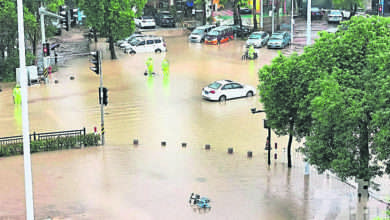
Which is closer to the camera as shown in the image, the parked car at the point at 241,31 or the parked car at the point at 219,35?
the parked car at the point at 219,35

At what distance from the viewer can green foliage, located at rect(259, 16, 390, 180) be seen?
63.0ft

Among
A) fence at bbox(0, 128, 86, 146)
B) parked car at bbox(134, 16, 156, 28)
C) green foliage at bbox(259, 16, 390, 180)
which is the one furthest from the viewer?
parked car at bbox(134, 16, 156, 28)

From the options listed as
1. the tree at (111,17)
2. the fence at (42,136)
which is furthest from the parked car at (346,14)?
the fence at (42,136)

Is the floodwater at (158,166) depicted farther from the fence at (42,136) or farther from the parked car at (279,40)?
the parked car at (279,40)

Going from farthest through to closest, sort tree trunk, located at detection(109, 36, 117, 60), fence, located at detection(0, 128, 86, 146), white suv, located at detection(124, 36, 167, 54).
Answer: white suv, located at detection(124, 36, 167, 54), tree trunk, located at detection(109, 36, 117, 60), fence, located at detection(0, 128, 86, 146)

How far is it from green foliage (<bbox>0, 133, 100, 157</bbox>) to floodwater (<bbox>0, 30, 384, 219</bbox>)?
17.7 inches

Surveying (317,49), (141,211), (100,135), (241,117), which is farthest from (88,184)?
(241,117)

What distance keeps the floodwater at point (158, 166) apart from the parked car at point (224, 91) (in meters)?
0.41

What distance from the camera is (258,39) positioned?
183 feet

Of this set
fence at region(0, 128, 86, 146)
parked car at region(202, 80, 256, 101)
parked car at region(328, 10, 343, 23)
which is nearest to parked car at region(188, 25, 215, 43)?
parked car at region(328, 10, 343, 23)

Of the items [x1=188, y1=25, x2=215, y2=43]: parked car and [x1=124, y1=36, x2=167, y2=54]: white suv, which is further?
[x1=188, y1=25, x2=215, y2=43]: parked car

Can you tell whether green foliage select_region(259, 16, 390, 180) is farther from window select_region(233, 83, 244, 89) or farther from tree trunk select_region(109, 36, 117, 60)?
tree trunk select_region(109, 36, 117, 60)

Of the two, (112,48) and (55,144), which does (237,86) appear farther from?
(112,48)

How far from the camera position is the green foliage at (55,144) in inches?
1067
